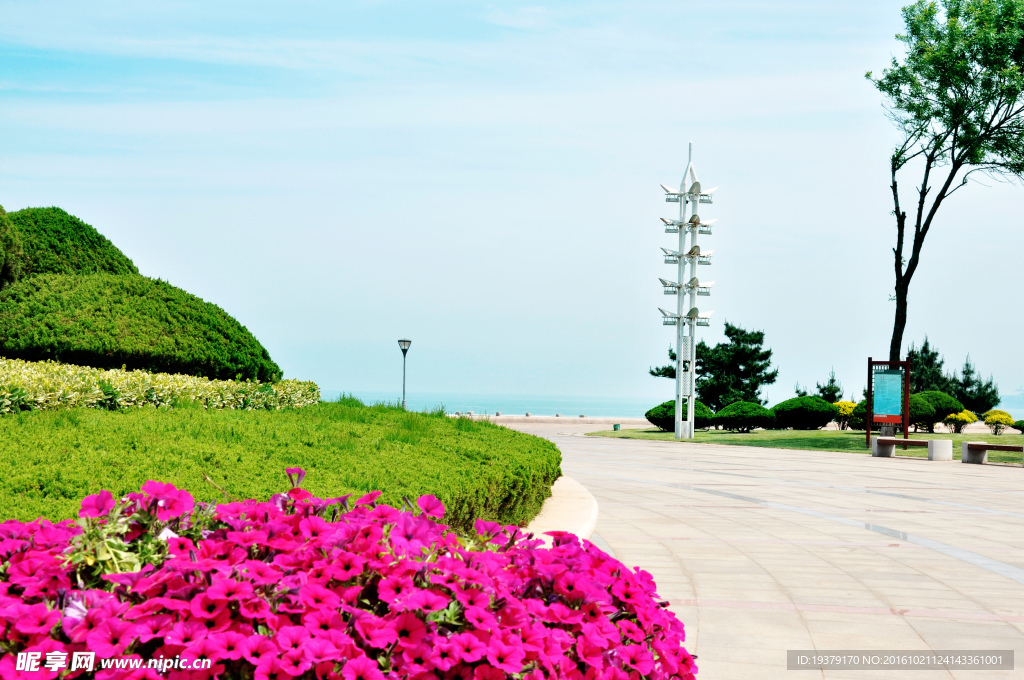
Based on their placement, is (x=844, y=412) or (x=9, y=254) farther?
(x=844, y=412)

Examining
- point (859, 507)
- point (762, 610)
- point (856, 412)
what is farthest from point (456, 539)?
point (856, 412)

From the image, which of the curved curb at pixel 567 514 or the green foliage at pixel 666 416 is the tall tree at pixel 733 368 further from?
the curved curb at pixel 567 514

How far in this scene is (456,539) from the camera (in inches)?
114

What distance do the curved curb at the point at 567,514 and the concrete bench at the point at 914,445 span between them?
15.8m

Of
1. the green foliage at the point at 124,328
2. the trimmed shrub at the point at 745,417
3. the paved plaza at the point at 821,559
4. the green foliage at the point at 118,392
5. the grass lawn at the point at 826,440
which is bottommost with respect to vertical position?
the paved plaza at the point at 821,559

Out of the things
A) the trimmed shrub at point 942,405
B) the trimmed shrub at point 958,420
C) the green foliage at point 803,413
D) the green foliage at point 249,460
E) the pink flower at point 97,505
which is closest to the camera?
the pink flower at point 97,505

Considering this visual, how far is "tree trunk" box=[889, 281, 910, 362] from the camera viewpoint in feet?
92.3

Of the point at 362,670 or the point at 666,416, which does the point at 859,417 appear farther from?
the point at 362,670

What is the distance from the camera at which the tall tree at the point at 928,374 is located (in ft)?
142

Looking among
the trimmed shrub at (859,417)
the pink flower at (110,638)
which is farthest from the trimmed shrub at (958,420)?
the pink flower at (110,638)

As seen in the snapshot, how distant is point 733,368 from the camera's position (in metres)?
43.8

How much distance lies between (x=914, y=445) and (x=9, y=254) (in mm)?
24363

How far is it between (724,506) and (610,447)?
13414 millimetres

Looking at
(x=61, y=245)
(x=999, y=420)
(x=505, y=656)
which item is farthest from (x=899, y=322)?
(x=505, y=656)
